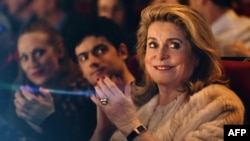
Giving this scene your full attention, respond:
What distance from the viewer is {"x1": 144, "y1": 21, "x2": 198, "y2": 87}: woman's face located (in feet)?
5.90

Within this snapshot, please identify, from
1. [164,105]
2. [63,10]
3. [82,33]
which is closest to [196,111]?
[164,105]

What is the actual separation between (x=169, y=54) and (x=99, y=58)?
0.29 m

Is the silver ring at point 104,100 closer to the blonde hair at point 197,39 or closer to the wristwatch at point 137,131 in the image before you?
the wristwatch at point 137,131

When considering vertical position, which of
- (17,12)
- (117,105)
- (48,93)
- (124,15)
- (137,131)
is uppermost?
(17,12)

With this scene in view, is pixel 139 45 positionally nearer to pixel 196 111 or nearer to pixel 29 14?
pixel 196 111

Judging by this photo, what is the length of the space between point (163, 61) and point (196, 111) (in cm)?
23

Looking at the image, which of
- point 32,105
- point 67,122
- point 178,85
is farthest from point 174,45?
point 32,105

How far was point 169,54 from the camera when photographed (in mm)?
1800

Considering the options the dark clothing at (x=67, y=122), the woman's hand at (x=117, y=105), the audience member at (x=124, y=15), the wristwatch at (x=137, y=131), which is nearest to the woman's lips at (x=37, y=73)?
the dark clothing at (x=67, y=122)

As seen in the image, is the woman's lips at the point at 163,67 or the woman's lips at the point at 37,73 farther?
the woman's lips at the point at 37,73

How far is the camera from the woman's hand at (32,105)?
1.94m

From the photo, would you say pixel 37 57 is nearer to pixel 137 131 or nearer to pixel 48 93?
pixel 48 93

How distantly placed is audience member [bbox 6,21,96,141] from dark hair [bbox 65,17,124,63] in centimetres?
4

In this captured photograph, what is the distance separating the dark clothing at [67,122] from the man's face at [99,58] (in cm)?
9
